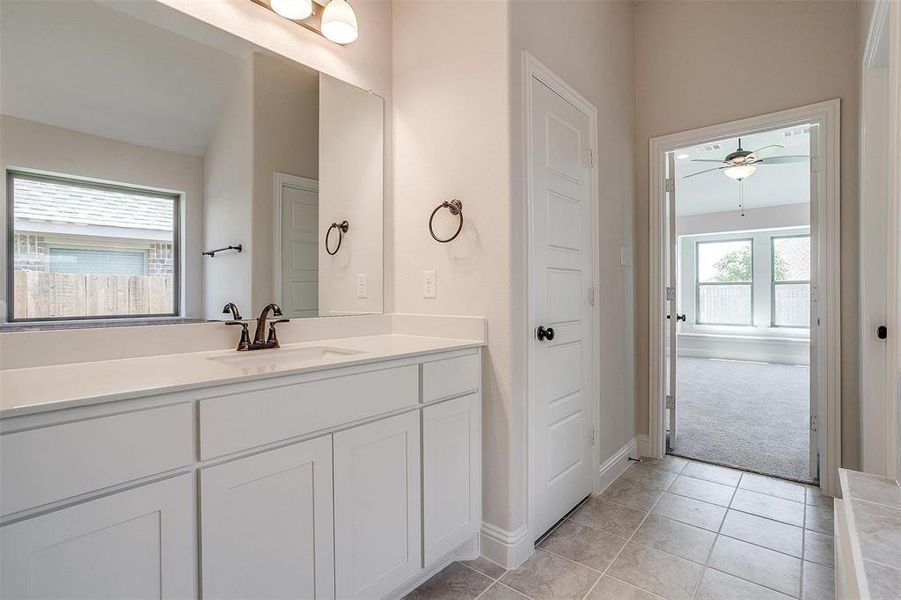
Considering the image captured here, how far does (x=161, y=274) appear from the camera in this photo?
1430 mm

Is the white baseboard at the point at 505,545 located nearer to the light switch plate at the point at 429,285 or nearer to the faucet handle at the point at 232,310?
the light switch plate at the point at 429,285

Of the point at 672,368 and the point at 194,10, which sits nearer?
the point at 194,10

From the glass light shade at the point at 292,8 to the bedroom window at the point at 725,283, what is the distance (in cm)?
797

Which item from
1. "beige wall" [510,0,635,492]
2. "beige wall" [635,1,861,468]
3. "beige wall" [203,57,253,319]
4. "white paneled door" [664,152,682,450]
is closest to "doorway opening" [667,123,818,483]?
"white paneled door" [664,152,682,450]

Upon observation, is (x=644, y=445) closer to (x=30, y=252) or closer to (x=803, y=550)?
(x=803, y=550)

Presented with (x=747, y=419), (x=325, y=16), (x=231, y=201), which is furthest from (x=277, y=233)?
(x=747, y=419)

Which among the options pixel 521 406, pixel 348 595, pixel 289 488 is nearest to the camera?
pixel 289 488

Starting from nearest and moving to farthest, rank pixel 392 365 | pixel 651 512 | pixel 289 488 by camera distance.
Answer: pixel 289 488 → pixel 392 365 → pixel 651 512

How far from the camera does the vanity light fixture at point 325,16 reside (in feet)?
5.49

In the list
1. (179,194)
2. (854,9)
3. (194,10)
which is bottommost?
(179,194)

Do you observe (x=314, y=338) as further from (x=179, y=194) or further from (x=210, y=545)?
(x=210, y=545)

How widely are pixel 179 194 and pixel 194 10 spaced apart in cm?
64

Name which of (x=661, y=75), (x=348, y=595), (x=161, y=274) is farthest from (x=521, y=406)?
(x=661, y=75)

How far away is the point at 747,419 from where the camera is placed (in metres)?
3.71
